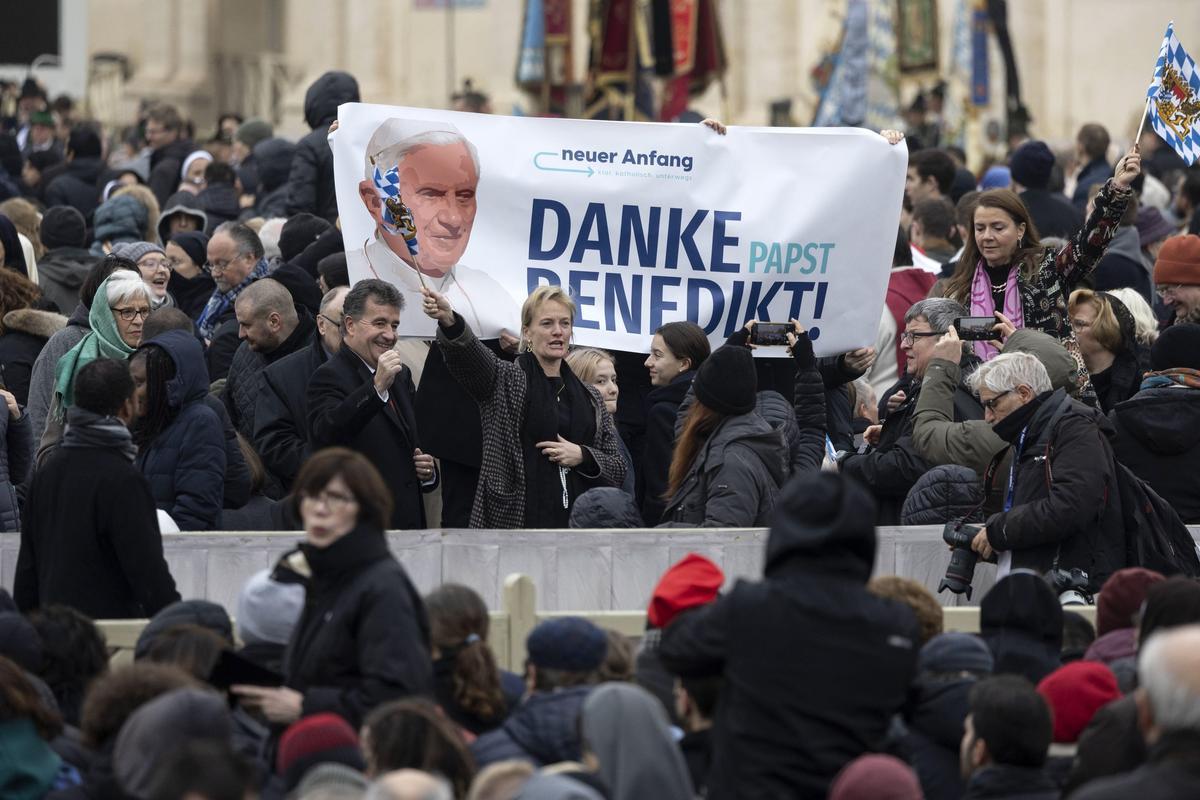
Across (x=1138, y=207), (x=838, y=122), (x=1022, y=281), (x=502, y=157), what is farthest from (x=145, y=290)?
(x=838, y=122)

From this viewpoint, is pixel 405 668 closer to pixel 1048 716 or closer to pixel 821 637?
pixel 821 637

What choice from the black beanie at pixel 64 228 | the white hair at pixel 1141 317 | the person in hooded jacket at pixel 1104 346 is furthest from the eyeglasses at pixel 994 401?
the black beanie at pixel 64 228

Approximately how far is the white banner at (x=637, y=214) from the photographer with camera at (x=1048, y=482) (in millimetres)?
2014

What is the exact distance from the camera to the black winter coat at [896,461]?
32.1 ft

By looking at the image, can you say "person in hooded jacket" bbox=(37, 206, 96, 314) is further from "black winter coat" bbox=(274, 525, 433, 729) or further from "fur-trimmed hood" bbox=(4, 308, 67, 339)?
"black winter coat" bbox=(274, 525, 433, 729)

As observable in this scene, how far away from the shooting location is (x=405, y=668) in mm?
6492

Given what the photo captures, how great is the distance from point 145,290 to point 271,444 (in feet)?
2.95

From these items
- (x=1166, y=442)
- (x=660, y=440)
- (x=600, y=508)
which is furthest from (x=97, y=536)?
(x=1166, y=442)

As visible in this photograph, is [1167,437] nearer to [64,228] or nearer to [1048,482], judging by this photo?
[1048,482]

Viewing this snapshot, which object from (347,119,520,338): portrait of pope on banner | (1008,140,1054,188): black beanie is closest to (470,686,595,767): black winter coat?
(347,119,520,338): portrait of pope on banner

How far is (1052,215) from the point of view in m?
13.6

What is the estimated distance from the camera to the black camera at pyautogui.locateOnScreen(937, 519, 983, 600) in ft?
28.8

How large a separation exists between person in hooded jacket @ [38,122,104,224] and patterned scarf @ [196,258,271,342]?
175 inches

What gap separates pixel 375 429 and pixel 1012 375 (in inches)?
101
